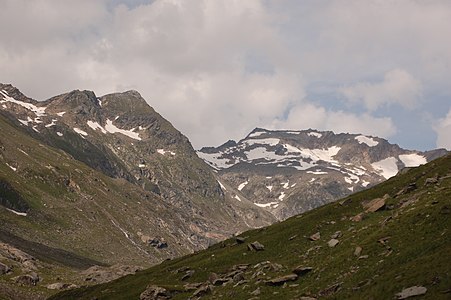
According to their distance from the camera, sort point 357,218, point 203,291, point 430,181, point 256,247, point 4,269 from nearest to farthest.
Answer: point 203,291 < point 357,218 < point 430,181 < point 256,247 < point 4,269

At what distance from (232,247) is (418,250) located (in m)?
49.8

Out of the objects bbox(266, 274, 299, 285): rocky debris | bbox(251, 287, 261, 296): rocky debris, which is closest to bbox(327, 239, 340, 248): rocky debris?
bbox(266, 274, 299, 285): rocky debris

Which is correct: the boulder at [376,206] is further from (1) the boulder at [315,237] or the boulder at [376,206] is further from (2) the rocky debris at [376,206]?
(1) the boulder at [315,237]

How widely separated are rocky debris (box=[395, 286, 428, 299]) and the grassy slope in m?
0.54

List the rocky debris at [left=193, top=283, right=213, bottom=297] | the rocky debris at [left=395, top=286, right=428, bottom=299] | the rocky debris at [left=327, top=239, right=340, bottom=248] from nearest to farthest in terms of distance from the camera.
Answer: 1. the rocky debris at [left=395, top=286, right=428, bottom=299]
2. the rocky debris at [left=193, top=283, right=213, bottom=297]
3. the rocky debris at [left=327, top=239, right=340, bottom=248]

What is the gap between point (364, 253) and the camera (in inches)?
1981

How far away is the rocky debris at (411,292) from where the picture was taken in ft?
Answer: 118

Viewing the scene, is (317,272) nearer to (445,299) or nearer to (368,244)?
(368,244)

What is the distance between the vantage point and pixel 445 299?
109 feet

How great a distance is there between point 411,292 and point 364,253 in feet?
45.9

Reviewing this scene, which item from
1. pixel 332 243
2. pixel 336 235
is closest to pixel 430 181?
pixel 336 235

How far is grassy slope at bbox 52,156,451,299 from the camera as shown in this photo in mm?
40375

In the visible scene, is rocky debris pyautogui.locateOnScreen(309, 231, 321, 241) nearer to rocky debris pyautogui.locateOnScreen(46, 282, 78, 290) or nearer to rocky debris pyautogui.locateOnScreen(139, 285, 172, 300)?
rocky debris pyautogui.locateOnScreen(139, 285, 172, 300)

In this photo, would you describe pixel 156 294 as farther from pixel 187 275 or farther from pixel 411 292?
pixel 411 292
